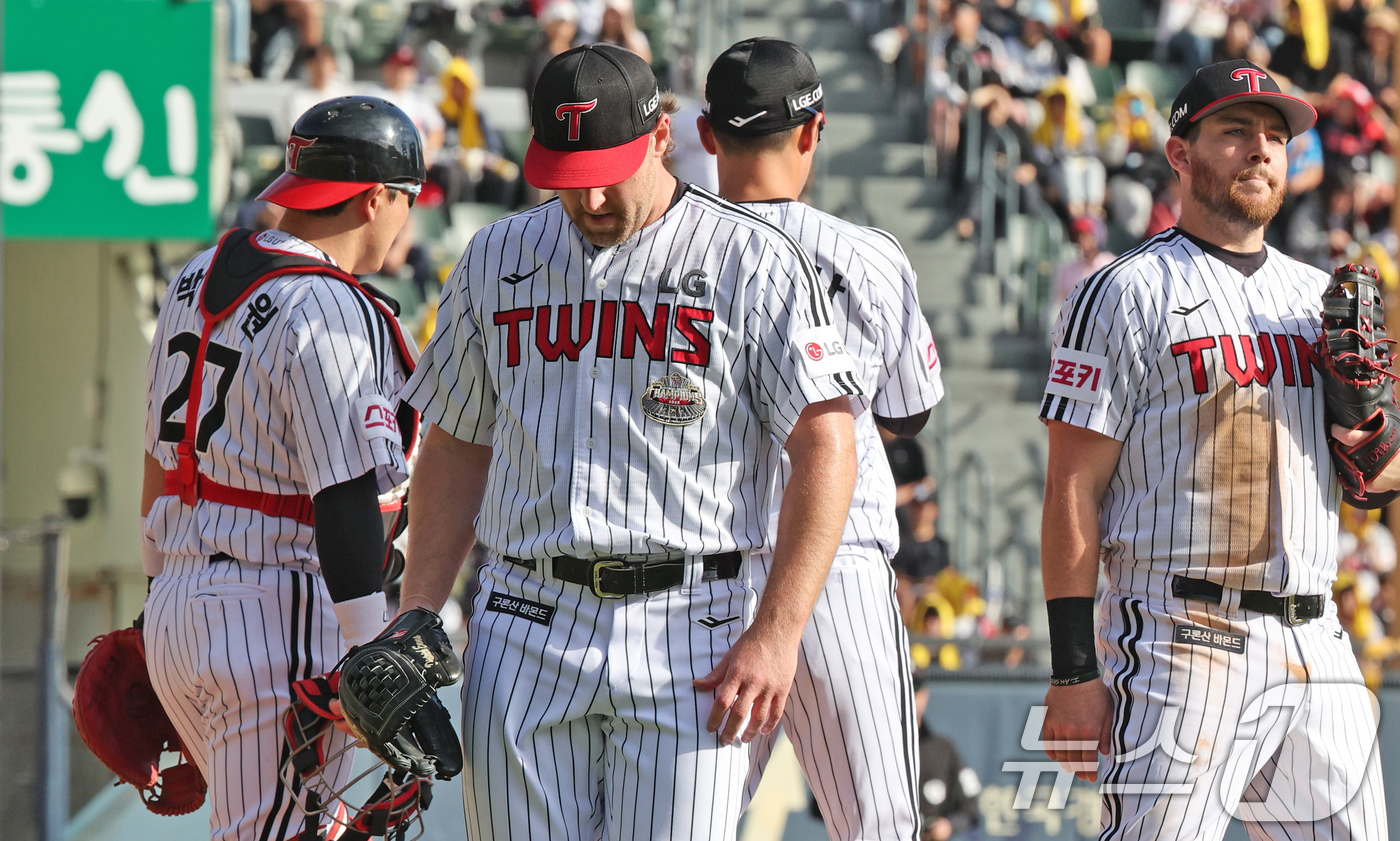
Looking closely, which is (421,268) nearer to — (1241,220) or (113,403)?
(113,403)

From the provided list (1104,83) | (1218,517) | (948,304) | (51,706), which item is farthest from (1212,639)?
(1104,83)

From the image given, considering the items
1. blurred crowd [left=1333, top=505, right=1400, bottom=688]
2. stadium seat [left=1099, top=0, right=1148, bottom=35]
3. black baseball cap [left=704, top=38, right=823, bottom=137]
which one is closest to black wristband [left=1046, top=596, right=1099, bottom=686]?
black baseball cap [left=704, top=38, right=823, bottom=137]

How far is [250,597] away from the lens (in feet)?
11.0

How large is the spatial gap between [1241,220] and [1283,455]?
1.84 ft

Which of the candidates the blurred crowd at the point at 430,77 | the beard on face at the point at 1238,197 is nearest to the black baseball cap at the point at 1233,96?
the beard on face at the point at 1238,197

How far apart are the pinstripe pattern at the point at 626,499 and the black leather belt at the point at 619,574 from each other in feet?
0.07

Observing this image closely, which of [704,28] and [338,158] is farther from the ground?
[704,28]

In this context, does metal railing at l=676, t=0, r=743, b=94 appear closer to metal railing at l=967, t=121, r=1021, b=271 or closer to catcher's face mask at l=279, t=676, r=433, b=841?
metal railing at l=967, t=121, r=1021, b=271

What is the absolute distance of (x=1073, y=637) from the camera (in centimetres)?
346

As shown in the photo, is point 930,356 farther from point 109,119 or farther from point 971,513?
point 971,513

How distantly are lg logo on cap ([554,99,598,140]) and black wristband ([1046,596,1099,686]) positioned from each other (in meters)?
1.53

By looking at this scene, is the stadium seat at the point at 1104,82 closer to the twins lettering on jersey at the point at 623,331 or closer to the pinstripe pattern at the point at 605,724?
the twins lettering on jersey at the point at 623,331

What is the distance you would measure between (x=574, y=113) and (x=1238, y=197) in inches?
65.1

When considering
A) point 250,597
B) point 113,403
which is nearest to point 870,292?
point 250,597
